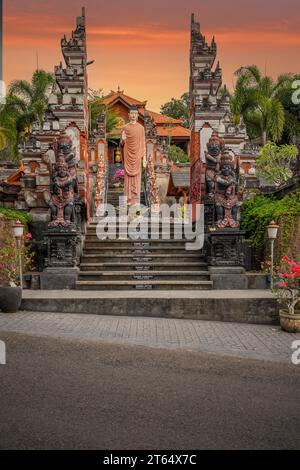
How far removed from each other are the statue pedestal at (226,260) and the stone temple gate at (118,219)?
2 cm

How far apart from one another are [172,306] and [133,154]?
8321 mm

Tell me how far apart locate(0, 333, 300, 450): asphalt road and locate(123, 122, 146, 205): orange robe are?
10678 millimetres

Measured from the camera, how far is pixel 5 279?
40.7ft

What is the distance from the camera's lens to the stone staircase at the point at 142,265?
12734 millimetres

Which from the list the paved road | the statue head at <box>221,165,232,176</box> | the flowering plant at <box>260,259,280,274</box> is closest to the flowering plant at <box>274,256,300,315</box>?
the paved road

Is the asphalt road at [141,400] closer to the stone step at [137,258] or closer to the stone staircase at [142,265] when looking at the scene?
the stone staircase at [142,265]

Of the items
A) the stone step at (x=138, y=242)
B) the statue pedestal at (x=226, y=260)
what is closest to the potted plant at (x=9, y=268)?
the stone step at (x=138, y=242)

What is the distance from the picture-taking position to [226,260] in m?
13.2

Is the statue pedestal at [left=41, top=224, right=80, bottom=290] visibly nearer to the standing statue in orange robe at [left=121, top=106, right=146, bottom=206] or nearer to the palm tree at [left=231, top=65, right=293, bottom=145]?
the standing statue in orange robe at [left=121, top=106, right=146, bottom=206]

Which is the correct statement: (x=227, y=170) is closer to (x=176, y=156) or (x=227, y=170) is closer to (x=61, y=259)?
(x=61, y=259)

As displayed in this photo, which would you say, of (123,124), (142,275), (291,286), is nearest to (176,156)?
(123,124)

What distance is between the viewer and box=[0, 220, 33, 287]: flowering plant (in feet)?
38.0

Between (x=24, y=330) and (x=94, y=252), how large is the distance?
535 centimetres
